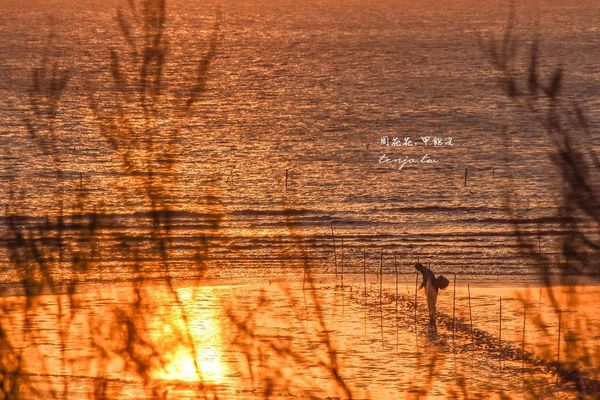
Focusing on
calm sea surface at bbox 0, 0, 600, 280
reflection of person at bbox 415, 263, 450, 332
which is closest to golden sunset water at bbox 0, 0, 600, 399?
calm sea surface at bbox 0, 0, 600, 280

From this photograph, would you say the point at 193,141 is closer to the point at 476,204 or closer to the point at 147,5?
the point at 476,204

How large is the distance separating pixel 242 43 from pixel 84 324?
106m

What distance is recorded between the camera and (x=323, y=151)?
172ft

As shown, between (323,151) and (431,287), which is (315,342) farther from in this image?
(323,151)

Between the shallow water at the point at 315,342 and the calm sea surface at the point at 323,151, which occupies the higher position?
the calm sea surface at the point at 323,151

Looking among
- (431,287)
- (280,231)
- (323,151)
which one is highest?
(323,151)

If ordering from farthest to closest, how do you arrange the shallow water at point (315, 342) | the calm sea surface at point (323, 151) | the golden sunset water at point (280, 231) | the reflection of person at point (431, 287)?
the calm sea surface at point (323, 151)
the reflection of person at point (431, 287)
the shallow water at point (315, 342)
the golden sunset water at point (280, 231)

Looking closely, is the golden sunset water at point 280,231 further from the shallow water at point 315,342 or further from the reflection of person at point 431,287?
the reflection of person at point 431,287

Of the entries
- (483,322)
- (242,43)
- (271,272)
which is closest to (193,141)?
(271,272)

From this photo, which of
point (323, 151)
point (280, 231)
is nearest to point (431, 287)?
point (280, 231)

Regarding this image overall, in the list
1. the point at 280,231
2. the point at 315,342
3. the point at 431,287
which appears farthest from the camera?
the point at 280,231

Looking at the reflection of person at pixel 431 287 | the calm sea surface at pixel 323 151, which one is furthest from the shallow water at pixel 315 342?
the calm sea surface at pixel 323 151

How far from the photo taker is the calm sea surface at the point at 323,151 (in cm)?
2966

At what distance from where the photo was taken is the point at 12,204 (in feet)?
18.3
